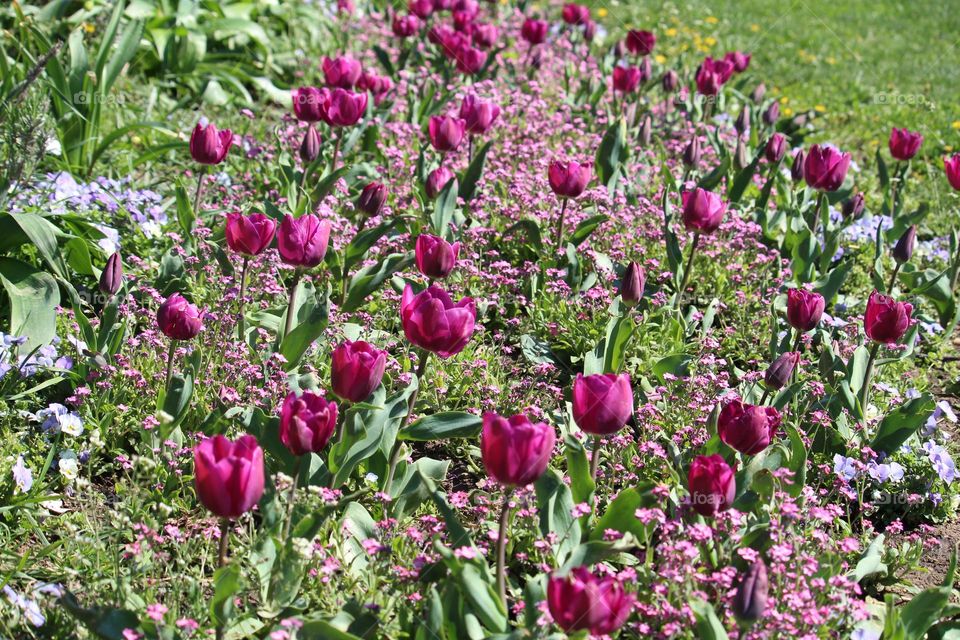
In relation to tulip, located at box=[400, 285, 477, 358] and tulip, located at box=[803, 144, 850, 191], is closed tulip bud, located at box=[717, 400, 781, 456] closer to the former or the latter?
tulip, located at box=[400, 285, 477, 358]

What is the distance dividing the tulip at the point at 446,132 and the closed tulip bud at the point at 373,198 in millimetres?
445

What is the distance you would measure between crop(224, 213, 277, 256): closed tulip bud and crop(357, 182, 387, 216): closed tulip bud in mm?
639

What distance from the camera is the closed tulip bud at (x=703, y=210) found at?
3289 mm

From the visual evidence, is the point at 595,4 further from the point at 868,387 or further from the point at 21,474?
the point at 21,474

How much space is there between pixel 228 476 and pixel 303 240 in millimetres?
976

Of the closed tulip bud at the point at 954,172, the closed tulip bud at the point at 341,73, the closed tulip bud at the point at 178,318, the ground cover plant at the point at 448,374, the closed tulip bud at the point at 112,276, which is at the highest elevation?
the closed tulip bud at the point at 954,172

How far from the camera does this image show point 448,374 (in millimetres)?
3166

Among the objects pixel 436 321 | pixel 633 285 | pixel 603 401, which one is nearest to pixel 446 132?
pixel 633 285

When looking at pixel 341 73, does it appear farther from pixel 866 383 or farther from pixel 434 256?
pixel 866 383

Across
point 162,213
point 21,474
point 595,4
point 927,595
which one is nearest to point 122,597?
point 21,474

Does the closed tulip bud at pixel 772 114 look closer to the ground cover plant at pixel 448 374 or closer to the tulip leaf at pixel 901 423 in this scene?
the ground cover plant at pixel 448 374

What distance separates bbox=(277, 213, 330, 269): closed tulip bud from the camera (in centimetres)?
274

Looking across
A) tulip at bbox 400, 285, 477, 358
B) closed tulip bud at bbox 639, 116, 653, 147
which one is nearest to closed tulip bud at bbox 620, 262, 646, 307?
tulip at bbox 400, 285, 477, 358

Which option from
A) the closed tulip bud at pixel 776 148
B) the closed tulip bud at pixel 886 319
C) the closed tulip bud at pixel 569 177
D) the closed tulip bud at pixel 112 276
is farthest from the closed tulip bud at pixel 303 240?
the closed tulip bud at pixel 776 148
